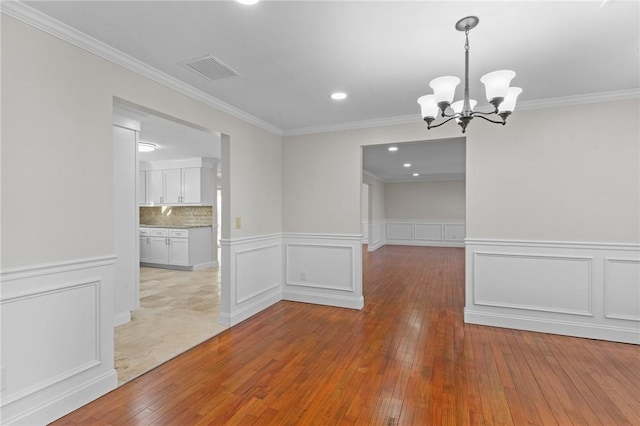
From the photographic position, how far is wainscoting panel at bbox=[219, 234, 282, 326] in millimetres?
3518

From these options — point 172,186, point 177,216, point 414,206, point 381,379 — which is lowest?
point 381,379

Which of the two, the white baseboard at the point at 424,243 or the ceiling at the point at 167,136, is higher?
the ceiling at the point at 167,136

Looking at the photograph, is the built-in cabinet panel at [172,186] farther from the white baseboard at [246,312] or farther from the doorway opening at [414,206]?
the doorway opening at [414,206]

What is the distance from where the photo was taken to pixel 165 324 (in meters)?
3.51

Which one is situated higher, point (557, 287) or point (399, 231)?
point (399, 231)

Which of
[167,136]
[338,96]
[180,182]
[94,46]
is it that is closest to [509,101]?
[338,96]

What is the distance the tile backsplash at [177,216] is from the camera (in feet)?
24.2

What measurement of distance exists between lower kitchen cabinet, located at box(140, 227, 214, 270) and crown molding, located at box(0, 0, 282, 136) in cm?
418

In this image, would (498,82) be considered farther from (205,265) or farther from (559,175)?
(205,265)

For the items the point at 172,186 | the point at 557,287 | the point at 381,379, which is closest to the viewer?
the point at 381,379

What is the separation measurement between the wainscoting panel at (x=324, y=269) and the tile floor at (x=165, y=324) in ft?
3.82

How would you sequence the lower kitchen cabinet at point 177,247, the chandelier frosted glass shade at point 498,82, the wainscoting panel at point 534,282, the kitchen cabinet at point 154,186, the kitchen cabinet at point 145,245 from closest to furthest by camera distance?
the chandelier frosted glass shade at point 498,82 → the wainscoting panel at point 534,282 → the lower kitchen cabinet at point 177,247 → the kitchen cabinet at point 145,245 → the kitchen cabinet at point 154,186

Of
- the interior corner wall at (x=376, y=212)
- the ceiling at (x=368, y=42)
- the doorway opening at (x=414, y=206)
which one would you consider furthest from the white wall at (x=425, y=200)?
the ceiling at (x=368, y=42)

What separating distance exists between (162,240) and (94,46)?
5.45 metres
